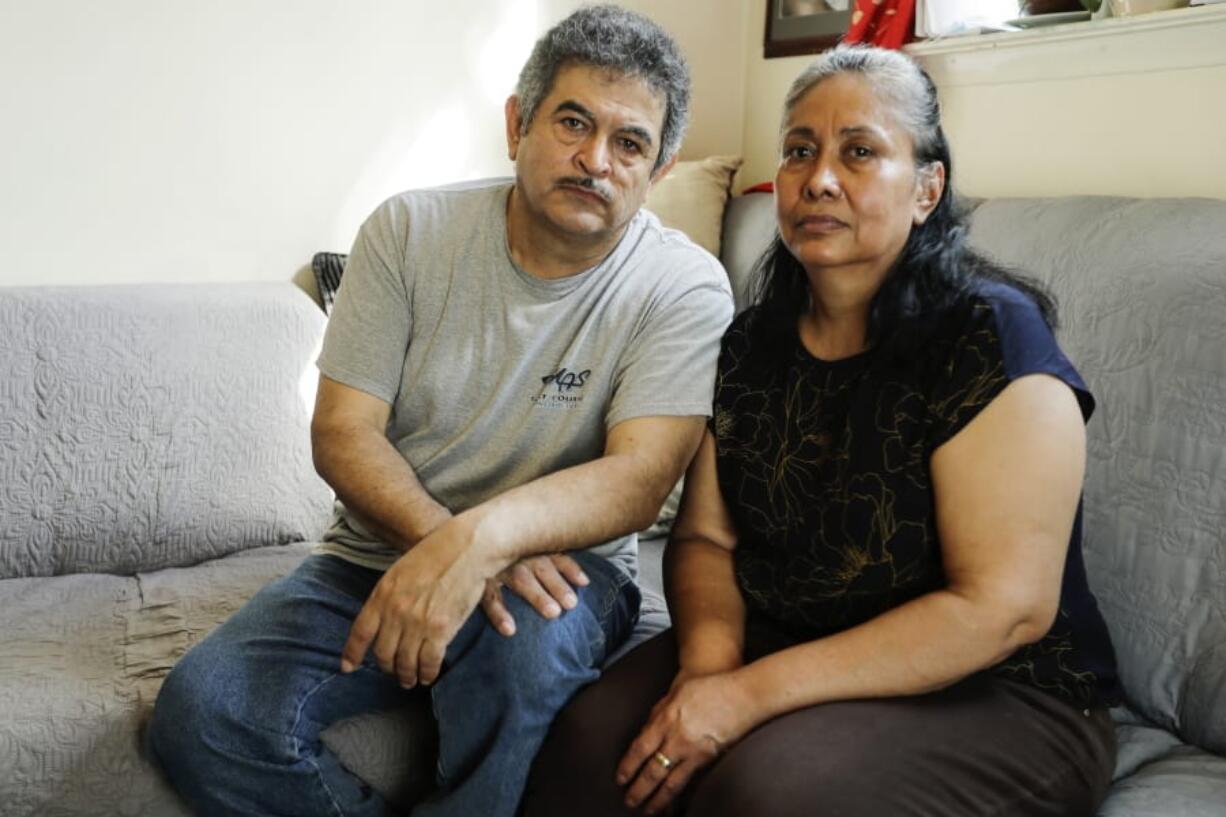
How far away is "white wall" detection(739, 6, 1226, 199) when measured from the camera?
1672 mm

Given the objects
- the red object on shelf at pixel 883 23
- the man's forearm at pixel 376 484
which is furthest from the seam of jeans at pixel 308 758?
the red object on shelf at pixel 883 23

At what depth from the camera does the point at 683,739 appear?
1152mm

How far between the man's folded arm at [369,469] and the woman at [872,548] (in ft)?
1.03

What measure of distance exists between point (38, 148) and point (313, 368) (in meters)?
0.64

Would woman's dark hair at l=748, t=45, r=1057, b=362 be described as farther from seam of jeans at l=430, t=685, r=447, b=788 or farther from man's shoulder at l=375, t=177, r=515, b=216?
seam of jeans at l=430, t=685, r=447, b=788

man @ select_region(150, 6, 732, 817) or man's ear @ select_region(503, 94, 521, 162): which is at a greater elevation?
man's ear @ select_region(503, 94, 521, 162)

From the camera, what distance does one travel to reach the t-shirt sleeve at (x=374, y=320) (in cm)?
150

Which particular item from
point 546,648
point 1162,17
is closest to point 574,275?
point 546,648

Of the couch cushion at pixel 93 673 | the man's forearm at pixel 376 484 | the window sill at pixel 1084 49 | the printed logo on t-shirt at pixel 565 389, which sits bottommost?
the couch cushion at pixel 93 673

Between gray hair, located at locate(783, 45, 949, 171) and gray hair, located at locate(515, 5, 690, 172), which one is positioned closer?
gray hair, located at locate(783, 45, 949, 171)

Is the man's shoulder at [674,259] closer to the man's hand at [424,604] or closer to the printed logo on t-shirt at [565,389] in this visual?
the printed logo on t-shirt at [565,389]

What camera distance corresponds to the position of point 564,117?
4.86 ft

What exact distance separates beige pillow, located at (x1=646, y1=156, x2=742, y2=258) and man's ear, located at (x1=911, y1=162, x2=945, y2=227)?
105 cm

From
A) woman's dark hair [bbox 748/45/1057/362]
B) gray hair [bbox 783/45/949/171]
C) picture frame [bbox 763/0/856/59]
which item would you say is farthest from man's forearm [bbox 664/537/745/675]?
picture frame [bbox 763/0/856/59]
